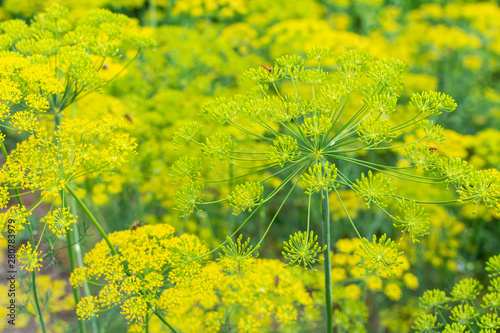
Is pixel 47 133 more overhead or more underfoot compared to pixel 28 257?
more overhead

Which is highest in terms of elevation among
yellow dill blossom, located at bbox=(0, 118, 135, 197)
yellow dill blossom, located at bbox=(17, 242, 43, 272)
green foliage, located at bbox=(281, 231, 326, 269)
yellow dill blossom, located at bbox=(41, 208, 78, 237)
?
yellow dill blossom, located at bbox=(0, 118, 135, 197)

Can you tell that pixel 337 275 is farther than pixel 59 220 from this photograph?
Yes

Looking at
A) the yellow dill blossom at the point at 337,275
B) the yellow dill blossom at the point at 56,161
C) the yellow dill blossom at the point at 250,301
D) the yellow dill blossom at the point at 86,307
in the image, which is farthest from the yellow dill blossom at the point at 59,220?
the yellow dill blossom at the point at 337,275

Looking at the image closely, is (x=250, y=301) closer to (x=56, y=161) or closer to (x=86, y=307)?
(x=86, y=307)

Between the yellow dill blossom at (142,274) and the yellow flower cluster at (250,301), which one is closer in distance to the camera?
the yellow dill blossom at (142,274)

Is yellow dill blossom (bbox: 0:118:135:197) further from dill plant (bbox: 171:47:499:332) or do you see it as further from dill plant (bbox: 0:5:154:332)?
dill plant (bbox: 171:47:499:332)

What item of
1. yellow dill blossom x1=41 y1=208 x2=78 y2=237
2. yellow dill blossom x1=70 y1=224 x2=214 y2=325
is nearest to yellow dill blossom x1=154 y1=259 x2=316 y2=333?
yellow dill blossom x1=70 y1=224 x2=214 y2=325

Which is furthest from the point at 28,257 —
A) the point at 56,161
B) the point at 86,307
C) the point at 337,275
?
the point at 337,275

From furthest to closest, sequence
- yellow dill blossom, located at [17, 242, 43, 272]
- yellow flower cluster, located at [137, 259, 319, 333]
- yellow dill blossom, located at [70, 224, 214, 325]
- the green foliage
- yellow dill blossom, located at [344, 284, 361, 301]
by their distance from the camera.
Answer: yellow dill blossom, located at [344, 284, 361, 301]
yellow flower cluster, located at [137, 259, 319, 333]
yellow dill blossom, located at [70, 224, 214, 325]
yellow dill blossom, located at [17, 242, 43, 272]
the green foliage

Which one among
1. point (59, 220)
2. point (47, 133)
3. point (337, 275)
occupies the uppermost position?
point (47, 133)

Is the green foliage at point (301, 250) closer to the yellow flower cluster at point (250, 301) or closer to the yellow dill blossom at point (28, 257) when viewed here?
the yellow flower cluster at point (250, 301)

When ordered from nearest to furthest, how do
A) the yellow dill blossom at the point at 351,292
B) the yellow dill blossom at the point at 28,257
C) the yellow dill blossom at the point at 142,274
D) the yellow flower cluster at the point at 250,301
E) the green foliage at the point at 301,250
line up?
the green foliage at the point at 301,250 < the yellow dill blossom at the point at 28,257 < the yellow dill blossom at the point at 142,274 < the yellow flower cluster at the point at 250,301 < the yellow dill blossom at the point at 351,292

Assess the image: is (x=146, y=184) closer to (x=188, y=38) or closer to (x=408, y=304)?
(x=188, y=38)

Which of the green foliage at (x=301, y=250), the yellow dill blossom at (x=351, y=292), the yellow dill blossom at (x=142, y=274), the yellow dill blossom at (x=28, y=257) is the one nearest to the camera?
the green foliage at (x=301, y=250)
